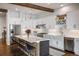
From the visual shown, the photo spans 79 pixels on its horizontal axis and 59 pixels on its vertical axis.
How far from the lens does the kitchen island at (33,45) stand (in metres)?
2.48

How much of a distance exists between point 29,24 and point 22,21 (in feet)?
0.55

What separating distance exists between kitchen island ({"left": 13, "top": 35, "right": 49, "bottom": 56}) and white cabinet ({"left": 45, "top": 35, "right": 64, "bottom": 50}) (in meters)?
0.10

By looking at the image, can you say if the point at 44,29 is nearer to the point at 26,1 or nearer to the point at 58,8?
the point at 58,8

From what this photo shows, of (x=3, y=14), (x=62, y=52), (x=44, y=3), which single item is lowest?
(x=62, y=52)

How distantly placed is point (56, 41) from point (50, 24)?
1.28ft

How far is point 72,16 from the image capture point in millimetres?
2439

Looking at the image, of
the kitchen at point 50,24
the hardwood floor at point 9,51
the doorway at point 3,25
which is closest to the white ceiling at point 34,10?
the kitchen at point 50,24

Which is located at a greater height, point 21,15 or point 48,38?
point 21,15

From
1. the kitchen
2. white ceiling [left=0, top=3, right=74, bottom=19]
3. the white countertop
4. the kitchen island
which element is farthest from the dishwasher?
white ceiling [left=0, top=3, right=74, bottom=19]

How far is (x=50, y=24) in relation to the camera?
251 cm

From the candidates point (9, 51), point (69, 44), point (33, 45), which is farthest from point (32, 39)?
point (69, 44)

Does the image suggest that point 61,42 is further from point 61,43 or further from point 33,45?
point 33,45

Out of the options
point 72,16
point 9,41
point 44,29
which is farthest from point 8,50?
point 72,16

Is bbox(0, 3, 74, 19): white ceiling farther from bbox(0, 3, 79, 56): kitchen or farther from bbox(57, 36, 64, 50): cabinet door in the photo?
bbox(57, 36, 64, 50): cabinet door
